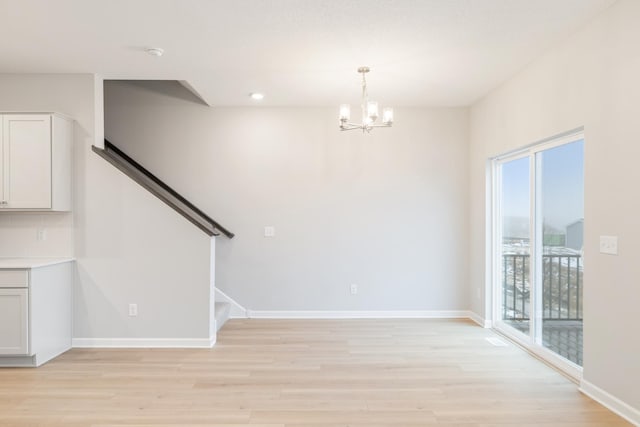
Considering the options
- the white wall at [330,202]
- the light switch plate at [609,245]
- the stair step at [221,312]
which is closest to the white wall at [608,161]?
the light switch plate at [609,245]

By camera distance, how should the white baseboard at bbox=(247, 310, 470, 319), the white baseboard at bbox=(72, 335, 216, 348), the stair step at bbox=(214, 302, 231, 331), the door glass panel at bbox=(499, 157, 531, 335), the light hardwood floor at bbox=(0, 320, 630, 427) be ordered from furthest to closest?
1. the white baseboard at bbox=(247, 310, 470, 319)
2. the stair step at bbox=(214, 302, 231, 331)
3. the door glass panel at bbox=(499, 157, 531, 335)
4. the white baseboard at bbox=(72, 335, 216, 348)
5. the light hardwood floor at bbox=(0, 320, 630, 427)

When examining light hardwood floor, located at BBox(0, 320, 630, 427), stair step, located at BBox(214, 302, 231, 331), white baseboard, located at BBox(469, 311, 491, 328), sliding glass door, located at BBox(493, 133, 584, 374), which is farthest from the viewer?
white baseboard, located at BBox(469, 311, 491, 328)

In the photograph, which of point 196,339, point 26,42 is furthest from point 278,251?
point 26,42

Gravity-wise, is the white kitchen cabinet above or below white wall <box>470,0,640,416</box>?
below

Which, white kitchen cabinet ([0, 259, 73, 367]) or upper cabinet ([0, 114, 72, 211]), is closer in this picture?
white kitchen cabinet ([0, 259, 73, 367])

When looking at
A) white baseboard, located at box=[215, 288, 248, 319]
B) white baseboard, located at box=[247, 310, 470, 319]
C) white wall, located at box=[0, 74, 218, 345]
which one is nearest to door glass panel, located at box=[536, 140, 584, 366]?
white baseboard, located at box=[247, 310, 470, 319]

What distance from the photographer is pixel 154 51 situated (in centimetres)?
340

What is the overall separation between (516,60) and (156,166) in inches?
162

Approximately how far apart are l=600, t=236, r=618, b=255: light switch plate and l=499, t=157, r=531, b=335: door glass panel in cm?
117

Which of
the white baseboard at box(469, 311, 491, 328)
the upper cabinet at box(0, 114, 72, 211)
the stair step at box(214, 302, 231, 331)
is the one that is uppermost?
the upper cabinet at box(0, 114, 72, 211)

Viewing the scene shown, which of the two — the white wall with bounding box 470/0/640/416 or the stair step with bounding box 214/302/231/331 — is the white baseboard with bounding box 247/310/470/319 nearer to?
the stair step with bounding box 214/302/231/331

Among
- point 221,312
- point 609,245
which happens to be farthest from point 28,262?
point 609,245

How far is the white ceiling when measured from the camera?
2699 mm

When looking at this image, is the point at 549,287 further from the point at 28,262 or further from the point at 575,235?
the point at 28,262
